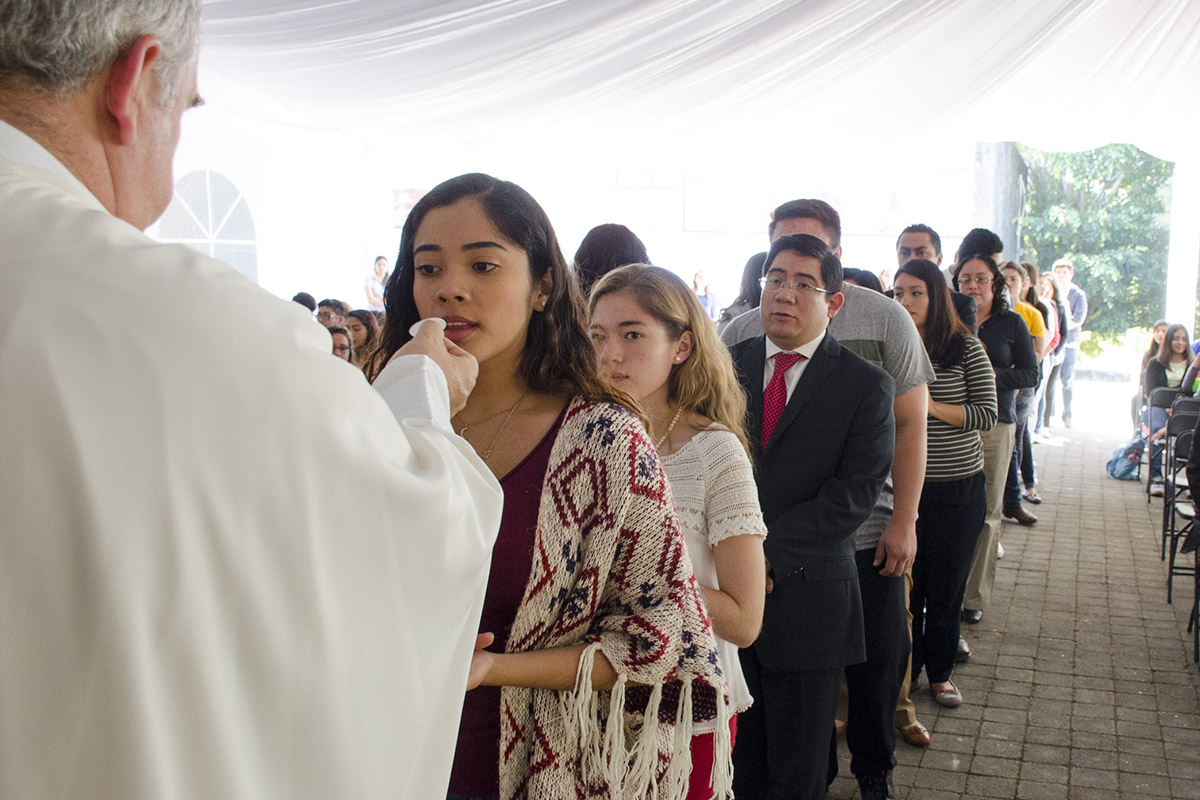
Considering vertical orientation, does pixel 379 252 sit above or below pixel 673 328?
above

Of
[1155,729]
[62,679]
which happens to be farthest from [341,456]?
[1155,729]

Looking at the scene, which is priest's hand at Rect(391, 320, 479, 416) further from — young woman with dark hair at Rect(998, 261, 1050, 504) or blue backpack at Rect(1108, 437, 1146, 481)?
blue backpack at Rect(1108, 437, 1146, 481)

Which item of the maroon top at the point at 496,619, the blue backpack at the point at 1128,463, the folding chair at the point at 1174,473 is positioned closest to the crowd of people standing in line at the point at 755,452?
the maroon top at the point at 496,619

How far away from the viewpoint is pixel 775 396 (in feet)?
9.58

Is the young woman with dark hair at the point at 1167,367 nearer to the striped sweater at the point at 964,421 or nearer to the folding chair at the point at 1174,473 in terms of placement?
the folding chair at the point at 1174,473

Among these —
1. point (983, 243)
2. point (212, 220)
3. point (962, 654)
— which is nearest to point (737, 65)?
point (983, 243)

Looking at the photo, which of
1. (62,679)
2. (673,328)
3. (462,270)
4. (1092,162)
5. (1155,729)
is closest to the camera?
(62,679)

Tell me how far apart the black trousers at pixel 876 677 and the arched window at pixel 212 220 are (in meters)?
6.21

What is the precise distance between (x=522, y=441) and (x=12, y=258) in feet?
3.12

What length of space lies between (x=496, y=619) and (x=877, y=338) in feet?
7.47

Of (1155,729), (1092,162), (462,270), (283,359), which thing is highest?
(1092,162)

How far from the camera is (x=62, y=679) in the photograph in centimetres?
79

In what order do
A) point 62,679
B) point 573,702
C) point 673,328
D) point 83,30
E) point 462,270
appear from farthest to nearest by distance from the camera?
point 673,328 → point 462,270 → point 573,702 → point 83,30 → point 62,679

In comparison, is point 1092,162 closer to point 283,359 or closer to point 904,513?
point 904,513
